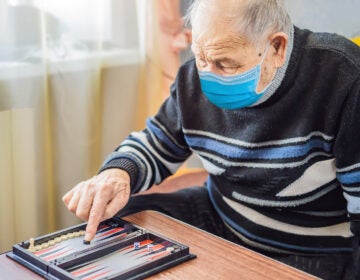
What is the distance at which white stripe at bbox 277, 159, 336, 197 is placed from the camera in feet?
4.55

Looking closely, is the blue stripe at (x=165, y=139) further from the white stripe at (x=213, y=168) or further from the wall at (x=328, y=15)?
the wall at (x=328, y=15)

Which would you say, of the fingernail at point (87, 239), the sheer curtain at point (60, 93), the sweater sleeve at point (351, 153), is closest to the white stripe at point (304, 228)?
the sweater sleeve at point (351, 153)

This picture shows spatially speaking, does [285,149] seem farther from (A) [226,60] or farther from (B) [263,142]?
(A) [226,60]

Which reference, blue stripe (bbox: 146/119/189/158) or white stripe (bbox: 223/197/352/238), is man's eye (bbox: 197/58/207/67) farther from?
white stripe (bbox: 223/197/352/238)

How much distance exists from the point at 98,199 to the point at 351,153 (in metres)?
0.54

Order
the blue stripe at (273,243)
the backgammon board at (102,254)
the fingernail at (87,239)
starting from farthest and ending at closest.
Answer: the blue stripe at (273,243) → the fingernail at (87,239) → the backgammon board at (102,254)

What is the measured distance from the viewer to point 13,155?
65.9 inches

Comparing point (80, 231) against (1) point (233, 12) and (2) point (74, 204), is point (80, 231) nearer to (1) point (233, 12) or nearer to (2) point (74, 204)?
(2) point (74, 204)

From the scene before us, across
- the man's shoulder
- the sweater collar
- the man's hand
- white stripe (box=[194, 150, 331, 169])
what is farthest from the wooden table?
the man's shoulder

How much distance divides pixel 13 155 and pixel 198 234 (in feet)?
2.11

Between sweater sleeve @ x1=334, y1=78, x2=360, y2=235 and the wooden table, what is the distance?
276mm

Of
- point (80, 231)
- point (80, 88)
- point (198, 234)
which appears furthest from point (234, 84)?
point (80, 88)

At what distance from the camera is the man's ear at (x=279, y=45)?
1333 mm

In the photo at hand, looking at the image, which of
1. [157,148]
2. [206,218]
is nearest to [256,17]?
[157,148]
